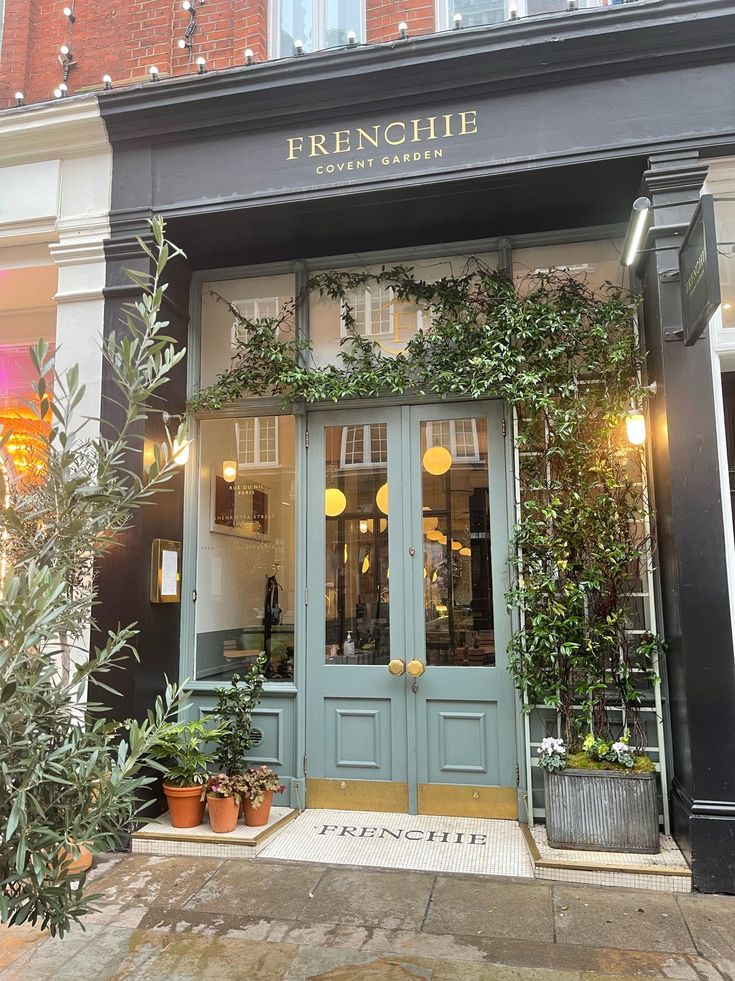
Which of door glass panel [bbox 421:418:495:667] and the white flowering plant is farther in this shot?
door glass panel [bbox 421:418:495:667]

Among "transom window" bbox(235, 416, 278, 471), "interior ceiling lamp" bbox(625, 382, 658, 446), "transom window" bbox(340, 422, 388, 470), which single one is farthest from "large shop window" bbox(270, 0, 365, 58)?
"interior ceiling lamp" bbox(625, 382, 658, 446)

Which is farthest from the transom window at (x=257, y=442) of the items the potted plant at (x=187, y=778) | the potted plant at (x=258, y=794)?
the potted plant at (x=258, y=794)

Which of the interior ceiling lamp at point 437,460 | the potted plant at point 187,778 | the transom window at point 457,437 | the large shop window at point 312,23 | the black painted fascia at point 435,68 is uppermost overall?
the large shop window at point 312,23

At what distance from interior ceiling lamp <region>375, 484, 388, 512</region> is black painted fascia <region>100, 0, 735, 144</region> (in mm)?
2789

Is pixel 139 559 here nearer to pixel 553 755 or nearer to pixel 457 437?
pixel 457 437

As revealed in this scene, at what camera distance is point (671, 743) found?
15.7 feet

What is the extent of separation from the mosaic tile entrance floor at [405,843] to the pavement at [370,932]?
0.13 metres

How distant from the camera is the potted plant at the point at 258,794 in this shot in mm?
5020

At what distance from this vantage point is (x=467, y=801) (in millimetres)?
5281

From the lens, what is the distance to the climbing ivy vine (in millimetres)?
4902

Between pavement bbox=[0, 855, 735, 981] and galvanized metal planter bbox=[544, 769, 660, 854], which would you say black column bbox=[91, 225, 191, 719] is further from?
galvanized metal planter bbox=[544, 769, 660, 854]

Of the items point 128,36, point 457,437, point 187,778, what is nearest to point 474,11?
point 128,36

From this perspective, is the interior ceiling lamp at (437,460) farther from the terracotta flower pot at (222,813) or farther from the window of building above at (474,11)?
the window of building above at (474,11)

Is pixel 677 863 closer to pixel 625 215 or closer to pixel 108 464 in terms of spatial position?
pixel 108 464
